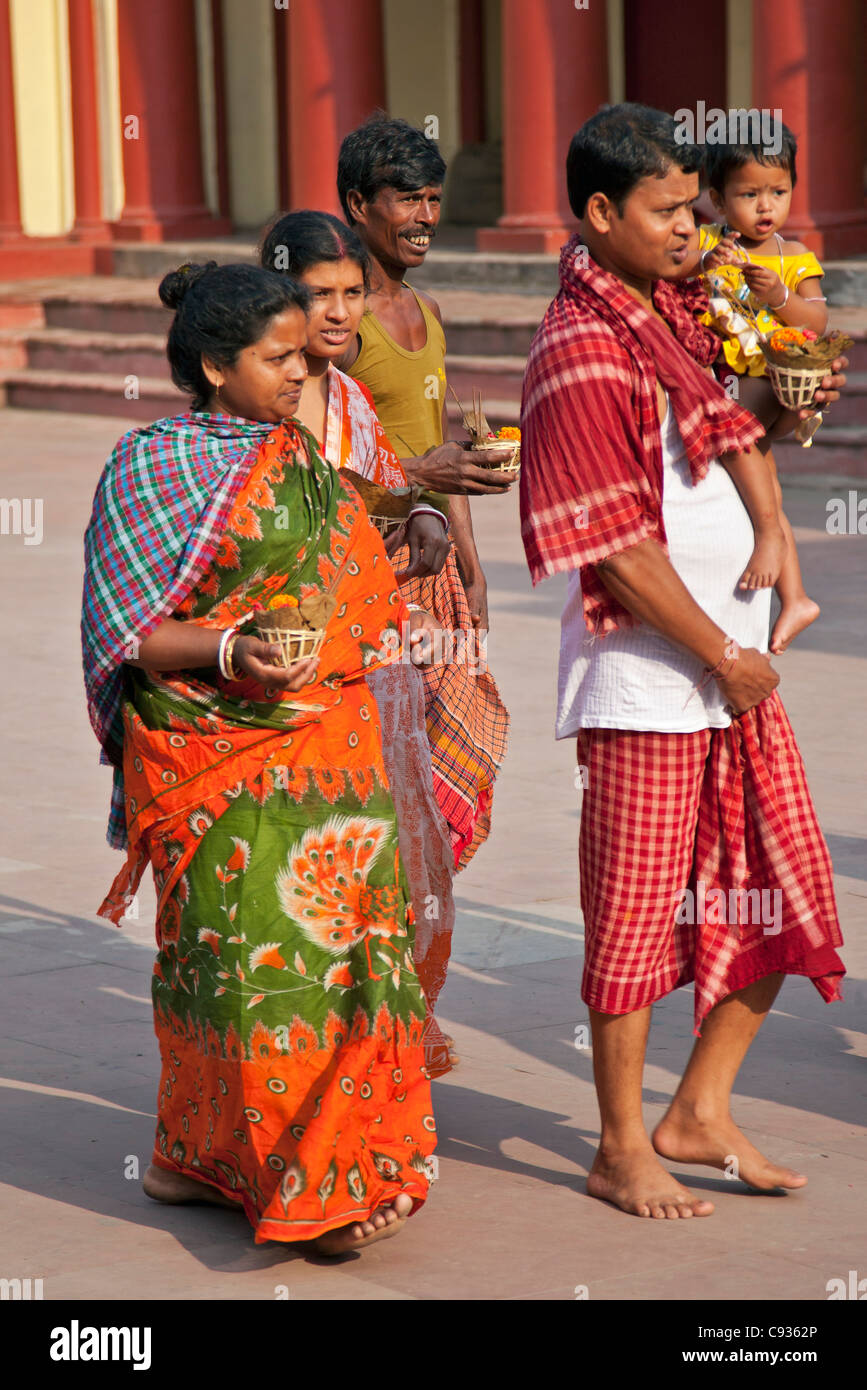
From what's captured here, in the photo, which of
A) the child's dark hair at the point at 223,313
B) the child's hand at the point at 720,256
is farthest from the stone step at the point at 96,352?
the child's dark hair at the point at 223,313

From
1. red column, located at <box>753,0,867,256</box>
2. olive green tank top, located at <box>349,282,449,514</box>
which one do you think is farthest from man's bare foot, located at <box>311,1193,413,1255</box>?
red column, located at <box>753,0,867,256</box>

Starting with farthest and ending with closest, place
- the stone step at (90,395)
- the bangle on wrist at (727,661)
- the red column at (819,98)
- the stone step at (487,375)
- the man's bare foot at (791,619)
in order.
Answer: the stone step at (90,395) < the stone step at (487,375) < the red column at (819,98) < the man's bare foot at (791,619) < the bangle on wrist at (727,661)

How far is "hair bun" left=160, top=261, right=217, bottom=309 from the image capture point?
3816 mm

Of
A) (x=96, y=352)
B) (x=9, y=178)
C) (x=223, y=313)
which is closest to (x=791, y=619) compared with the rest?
(x=223, y=313)

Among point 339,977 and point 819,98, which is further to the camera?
point 819,98

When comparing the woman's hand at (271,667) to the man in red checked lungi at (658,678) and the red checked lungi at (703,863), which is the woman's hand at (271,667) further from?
the red checked lungi at (703,863)

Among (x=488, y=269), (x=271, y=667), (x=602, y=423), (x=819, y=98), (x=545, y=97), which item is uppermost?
(x=545, y=97)

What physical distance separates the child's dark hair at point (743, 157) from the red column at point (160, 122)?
16.7 metres

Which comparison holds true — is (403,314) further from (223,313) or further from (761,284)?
(223,313)

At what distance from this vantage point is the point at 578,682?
3889mm

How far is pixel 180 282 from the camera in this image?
3.85 m

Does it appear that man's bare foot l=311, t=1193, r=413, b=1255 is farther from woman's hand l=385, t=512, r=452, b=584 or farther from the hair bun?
the hair bun

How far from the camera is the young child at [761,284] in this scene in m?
3.83

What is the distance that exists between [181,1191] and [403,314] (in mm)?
1927
